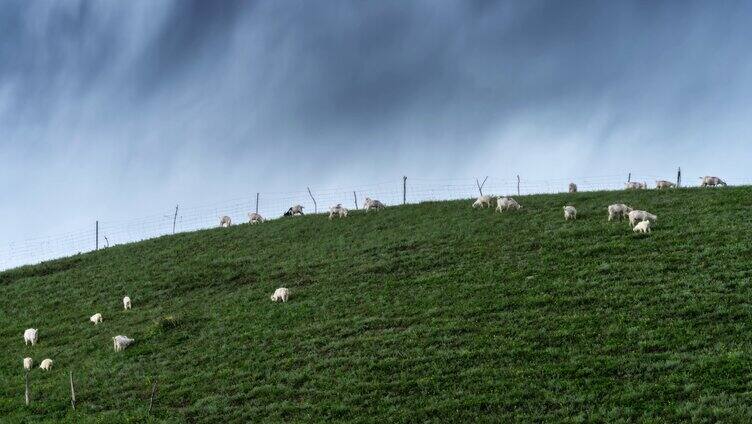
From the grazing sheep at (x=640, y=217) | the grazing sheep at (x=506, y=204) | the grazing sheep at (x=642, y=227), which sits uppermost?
the grazing sheep at (x=506, y=204)

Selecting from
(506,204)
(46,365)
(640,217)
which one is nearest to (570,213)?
(640,217)

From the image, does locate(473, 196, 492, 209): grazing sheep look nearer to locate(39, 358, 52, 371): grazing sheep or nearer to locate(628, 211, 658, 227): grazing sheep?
locate(628, 211, 658, 227): grazing sheep

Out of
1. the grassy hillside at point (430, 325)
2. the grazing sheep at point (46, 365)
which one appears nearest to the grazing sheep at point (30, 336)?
the grassy hillside at point (430, 325)

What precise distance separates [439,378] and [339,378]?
10.3 ft

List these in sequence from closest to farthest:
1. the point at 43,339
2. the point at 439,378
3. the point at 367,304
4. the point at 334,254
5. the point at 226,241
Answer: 1. the point at 439,378
2. the point at 367,304
3. the point at 43,339
4. the point at 334,254
5. the point at 226,241

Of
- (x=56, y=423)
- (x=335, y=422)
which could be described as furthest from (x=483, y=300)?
(x=56, y=423)

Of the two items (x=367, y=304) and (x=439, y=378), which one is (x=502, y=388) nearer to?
(x=439, y=378)

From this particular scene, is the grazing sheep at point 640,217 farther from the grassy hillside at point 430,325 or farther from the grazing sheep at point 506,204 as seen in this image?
the grazing sheep at point 506,204

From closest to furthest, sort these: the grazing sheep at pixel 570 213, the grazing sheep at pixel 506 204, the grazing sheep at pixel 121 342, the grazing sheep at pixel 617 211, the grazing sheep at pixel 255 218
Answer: the grazing sheep at pixel 121 342, the grazing sheep at pixel 617 211, the grazing sheep at pixel 570 213, the grazing sheep at pixel 506 204, the grazing sheep at pixel 255 218

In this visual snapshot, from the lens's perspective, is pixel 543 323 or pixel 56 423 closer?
pixel 56 423

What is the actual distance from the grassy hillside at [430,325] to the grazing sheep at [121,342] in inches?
13.7

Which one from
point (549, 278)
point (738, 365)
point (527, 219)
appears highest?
point (527, 219)

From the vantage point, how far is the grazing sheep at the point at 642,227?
3203 cm

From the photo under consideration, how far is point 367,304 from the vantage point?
91.6ft
